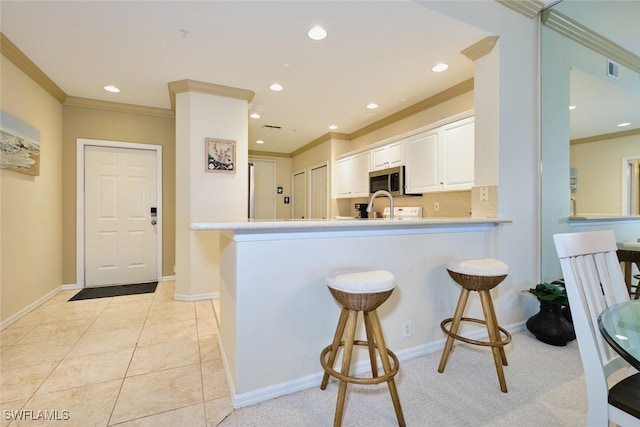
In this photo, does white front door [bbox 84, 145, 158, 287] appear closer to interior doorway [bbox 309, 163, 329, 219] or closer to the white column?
the white column

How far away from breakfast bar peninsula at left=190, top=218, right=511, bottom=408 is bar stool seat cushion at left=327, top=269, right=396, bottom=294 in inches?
12.0

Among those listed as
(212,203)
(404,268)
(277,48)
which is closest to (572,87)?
(404,268)

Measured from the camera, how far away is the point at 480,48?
239 cm

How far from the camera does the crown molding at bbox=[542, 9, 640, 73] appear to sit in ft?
8.27

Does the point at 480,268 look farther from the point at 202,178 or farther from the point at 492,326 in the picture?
the point at 202,178

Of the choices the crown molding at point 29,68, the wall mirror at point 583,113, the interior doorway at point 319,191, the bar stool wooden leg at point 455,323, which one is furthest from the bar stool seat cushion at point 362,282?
the interior doorway at point 319,191

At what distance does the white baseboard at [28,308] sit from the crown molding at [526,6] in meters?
5.06

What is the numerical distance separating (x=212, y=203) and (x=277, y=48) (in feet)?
6.01

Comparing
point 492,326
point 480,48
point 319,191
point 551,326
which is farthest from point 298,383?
point 319,191

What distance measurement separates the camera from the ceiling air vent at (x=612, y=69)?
2.68 m

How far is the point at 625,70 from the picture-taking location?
2676mm

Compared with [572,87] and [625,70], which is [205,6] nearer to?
[572,87]

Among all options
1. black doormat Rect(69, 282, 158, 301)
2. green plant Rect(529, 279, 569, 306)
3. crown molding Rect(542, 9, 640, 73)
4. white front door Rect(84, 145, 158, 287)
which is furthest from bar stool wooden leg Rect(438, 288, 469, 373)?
white front door Rect(84, 145, 158, 287)

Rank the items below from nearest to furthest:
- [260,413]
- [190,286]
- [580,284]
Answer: [580,284] → [260,413] → [190,286]
